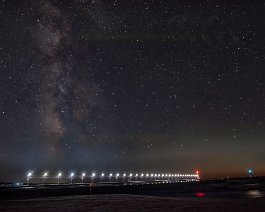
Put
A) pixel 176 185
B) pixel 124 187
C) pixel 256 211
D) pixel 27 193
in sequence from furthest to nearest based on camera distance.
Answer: pixel 176 185
pixel 124 187
pixel 27 193
pixel 256 211

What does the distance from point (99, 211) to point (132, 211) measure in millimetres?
2288

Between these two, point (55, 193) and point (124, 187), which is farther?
point (124, 187)

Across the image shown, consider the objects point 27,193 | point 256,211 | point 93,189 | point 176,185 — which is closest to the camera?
point 256,211

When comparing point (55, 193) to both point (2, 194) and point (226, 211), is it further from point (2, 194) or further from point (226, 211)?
point (226, 211)

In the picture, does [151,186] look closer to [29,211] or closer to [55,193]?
[55,193]

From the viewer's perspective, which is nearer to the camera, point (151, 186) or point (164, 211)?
point (164, 211)

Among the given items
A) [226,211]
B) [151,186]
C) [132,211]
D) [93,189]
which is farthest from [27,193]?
[151,186]

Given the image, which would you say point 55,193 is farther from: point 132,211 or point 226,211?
point 226,211

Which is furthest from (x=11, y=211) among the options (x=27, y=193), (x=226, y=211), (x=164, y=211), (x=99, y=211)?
(x=27, y=193)

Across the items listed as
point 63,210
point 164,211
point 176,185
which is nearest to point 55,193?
point 63,210

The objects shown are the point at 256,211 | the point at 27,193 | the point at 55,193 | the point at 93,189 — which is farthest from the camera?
→ the point at 93,189

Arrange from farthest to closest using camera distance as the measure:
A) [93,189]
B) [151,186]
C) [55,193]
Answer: [151,186], [93,189], [55,193]

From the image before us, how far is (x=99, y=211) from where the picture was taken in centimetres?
2125

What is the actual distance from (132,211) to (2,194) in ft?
68.5
